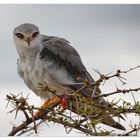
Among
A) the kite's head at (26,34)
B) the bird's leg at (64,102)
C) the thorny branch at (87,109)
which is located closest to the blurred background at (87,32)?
the kite's head at (26,34)

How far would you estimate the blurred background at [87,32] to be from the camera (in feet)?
4.49

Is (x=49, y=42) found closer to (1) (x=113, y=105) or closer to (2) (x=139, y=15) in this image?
(2) (x=139, y=15)

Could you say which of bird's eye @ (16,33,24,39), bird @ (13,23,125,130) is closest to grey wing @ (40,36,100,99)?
bird @ (13,23,125,130)

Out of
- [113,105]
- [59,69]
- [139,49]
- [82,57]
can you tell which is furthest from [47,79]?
[113,105]

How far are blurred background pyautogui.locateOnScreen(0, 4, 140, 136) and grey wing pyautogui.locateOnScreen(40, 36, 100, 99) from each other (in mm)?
55

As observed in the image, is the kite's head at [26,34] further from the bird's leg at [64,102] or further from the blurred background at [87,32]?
the bird's leg at [64,102]

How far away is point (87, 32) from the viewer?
54.7 inches

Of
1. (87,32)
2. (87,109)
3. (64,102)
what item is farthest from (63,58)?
(87,109)

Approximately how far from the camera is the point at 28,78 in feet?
4.99

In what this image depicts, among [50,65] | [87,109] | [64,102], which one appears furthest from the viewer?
[50,65]

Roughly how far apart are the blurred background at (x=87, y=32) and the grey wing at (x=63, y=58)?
6cm

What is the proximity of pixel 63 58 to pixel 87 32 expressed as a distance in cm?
22

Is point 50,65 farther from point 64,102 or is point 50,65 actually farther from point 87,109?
point 87,109

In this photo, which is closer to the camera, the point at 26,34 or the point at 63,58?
the point at 26,34
